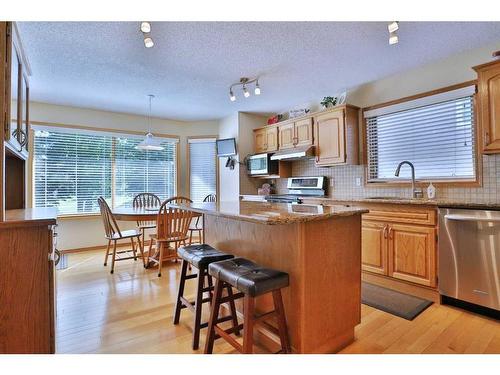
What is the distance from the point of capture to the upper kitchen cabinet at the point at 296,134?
409cm

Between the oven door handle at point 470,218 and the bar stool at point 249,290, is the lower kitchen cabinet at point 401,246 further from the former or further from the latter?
the bar stool at point 249,290

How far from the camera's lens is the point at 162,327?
2094mm

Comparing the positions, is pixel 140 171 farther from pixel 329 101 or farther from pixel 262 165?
pixel 329 101

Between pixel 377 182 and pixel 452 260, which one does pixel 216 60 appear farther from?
pixel 452 260

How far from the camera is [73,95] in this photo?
155 inches

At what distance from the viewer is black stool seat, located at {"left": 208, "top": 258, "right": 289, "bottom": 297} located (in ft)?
4.75

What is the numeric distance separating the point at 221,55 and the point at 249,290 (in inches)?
91.0

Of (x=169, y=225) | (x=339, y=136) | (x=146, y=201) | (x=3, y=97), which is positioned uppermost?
(x=339, y=136)

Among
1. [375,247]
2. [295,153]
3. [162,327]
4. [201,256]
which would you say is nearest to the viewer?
[201,256]

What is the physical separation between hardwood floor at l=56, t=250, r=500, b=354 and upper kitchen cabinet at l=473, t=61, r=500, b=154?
147 centimetres

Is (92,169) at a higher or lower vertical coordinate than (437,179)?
higher

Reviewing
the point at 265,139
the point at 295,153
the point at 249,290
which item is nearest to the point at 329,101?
the point at 295,153

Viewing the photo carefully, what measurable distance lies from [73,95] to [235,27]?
293cm

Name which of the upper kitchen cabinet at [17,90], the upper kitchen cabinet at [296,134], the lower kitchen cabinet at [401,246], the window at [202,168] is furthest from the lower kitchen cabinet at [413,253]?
the window at [202,168]
